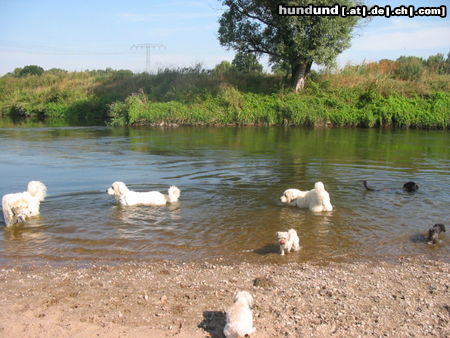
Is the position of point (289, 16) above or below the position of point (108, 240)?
above

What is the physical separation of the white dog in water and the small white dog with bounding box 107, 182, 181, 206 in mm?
2724

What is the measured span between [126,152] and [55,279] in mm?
13898

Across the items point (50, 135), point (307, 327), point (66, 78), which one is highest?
point (66, 78)

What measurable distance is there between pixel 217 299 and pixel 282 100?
2936cm

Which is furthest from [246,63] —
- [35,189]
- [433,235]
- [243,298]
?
[243,298]

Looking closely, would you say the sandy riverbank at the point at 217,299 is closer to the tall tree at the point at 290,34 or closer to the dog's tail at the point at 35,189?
the dog's tail at the point at 35,189

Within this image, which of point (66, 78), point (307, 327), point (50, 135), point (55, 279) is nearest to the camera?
point (307, 327)

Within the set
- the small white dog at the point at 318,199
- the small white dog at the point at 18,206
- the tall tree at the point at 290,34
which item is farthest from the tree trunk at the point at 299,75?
the small white dog at the point at 18,206

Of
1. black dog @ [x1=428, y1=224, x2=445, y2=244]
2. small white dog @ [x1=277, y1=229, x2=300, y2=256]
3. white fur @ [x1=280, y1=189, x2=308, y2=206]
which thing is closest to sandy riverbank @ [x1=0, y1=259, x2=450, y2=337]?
small white dog @ [x1=277, y1=229, x2=300, y2=256]

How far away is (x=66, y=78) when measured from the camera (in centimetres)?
5197

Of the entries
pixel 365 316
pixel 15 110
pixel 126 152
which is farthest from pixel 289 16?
pixel 15 110

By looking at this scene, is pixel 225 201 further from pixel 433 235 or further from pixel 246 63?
pixel 246 63

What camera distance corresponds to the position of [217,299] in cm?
588

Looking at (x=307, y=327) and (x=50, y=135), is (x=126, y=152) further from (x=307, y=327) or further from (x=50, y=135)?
(x=307, y=327)
